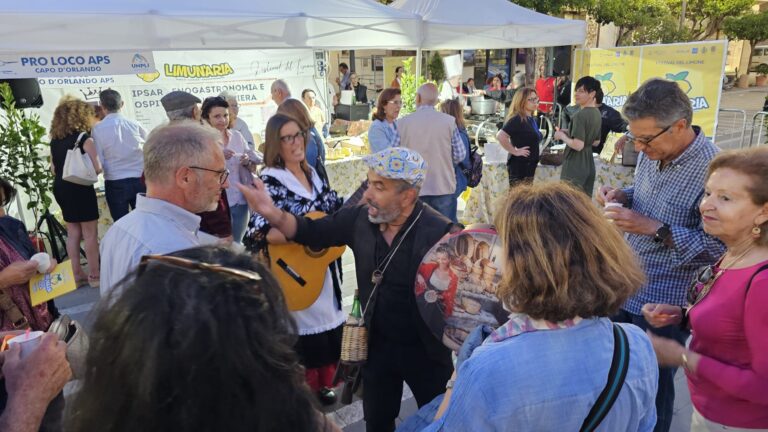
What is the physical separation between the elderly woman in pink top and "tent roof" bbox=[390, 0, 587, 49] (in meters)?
5.70

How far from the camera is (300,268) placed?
272 cm

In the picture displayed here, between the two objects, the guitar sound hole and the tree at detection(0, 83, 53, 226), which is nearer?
the guitar sound hole

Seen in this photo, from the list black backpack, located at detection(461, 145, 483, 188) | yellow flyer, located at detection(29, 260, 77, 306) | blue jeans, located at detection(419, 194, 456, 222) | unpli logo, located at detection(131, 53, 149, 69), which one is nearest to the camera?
yellow flyer, located at detection(29, 260, 77, 306)

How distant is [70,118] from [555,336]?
494cm

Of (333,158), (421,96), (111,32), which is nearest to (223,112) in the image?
(111,32)

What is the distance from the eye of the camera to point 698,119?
23.8 ft

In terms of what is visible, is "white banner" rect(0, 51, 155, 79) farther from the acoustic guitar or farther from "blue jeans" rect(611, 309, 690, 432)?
"blue jeans" rect(611, 309, 690, 432)

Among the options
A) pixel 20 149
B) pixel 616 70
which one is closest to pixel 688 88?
pixel 616 70

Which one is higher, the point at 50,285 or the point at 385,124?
the point at 385,124

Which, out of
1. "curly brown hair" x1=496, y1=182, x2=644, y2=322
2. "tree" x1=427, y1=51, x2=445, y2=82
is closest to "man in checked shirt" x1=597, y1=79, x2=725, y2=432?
"curly brown hair" x1=496, y1=182, x2=644, y2=322

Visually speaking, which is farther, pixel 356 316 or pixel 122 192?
pixel 122 192

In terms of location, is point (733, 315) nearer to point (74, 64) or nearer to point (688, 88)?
point (74, 64)

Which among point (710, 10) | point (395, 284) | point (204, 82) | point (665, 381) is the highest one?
point (710, 10)

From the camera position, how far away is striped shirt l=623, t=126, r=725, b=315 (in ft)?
6.84
